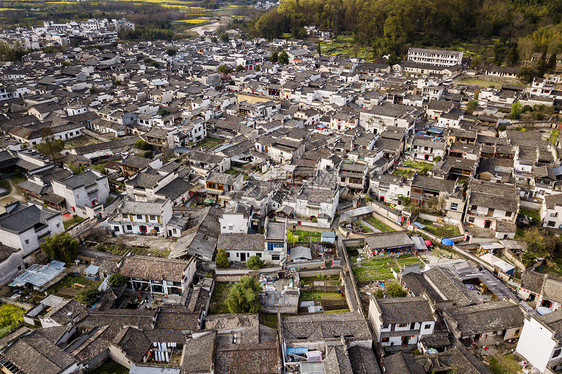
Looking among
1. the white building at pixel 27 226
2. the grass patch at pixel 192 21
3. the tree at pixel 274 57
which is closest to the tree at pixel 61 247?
the white building at pixel 27 226

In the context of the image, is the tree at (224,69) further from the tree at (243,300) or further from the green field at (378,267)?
the tree at (243,300)

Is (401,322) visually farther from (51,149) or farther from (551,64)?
(551,64)

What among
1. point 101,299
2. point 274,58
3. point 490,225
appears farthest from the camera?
point 274,58

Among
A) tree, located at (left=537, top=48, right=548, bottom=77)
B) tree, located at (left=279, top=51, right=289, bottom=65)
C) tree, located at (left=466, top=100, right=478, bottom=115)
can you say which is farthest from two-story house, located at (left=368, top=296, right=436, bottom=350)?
tree, located at (left=279, top=51, right=289, bottom=65)

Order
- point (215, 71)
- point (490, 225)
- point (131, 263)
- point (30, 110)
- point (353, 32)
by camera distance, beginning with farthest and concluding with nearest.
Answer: point (353, 32) < point (215, 71) < point (30, 110) < point (490, 225) < point (131, 263)

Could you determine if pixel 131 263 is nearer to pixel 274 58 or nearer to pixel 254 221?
pixel 254 221

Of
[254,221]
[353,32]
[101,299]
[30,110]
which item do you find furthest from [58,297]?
[353,32]

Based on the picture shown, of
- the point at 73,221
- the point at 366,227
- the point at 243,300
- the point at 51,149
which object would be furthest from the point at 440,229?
the point at 51,149
